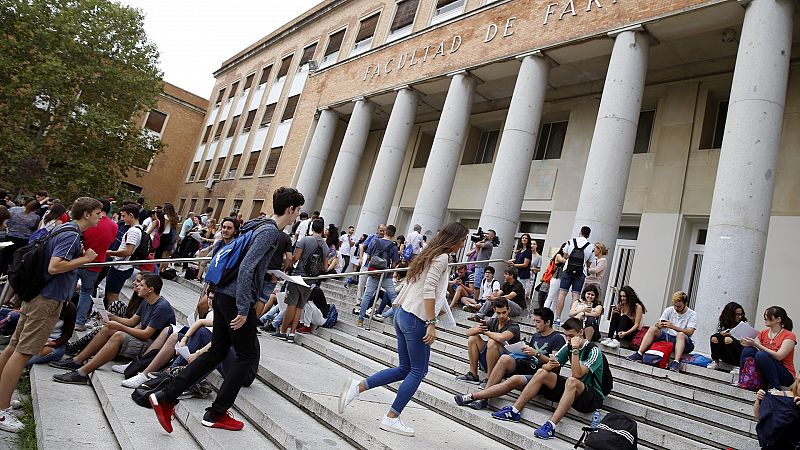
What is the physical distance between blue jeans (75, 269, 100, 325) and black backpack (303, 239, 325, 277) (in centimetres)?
303

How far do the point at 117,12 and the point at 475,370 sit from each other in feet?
81.5

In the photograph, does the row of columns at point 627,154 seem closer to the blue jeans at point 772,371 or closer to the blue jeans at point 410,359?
the blue jeans at point 772,371

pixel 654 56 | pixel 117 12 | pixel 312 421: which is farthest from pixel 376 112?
pixel 312 421

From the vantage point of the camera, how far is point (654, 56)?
13484 millimetres

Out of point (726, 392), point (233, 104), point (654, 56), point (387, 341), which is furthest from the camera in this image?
point (233, 104)

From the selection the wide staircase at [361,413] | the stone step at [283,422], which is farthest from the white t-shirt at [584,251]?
the stone step at [283,422]

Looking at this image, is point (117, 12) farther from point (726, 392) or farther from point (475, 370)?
point (726, 392)

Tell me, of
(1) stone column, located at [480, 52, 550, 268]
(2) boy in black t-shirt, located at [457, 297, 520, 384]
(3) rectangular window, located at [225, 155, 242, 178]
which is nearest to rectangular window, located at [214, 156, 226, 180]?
(3) rectangular window, located at [225, 155, 242, 178]

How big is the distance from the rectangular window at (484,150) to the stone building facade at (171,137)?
2341cm

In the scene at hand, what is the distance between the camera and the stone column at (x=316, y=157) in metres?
21.2

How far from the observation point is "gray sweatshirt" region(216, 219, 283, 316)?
370cm

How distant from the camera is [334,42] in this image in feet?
82.3

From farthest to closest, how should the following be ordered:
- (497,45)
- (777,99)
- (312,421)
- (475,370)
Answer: (497,45)
(777,99)
(475,370)
(312,421)

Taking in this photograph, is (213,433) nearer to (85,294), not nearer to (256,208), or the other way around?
(85,294)
